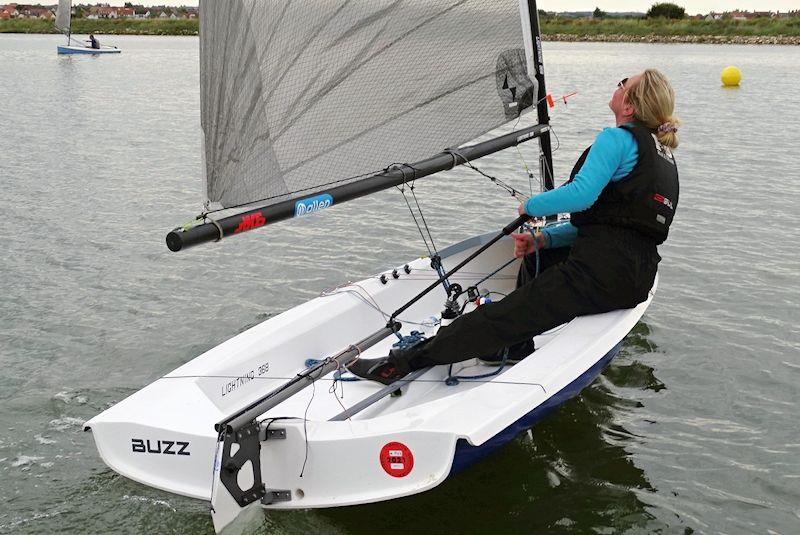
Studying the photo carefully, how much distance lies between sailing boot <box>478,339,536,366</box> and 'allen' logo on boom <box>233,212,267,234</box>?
1489 millimetres

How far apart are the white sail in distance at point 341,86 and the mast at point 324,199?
0.20m

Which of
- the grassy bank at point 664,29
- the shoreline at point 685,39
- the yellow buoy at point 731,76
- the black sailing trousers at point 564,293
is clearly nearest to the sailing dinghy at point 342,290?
the black sailing trousers at point 564,293

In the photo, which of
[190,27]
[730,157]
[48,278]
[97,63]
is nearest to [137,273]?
[48,278]

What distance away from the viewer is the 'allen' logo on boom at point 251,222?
10.5 ft

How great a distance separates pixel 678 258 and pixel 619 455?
11.1 ft

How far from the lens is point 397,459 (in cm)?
309

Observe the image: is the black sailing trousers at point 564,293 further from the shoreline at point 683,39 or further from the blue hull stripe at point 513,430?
the shoreline at point 683,39

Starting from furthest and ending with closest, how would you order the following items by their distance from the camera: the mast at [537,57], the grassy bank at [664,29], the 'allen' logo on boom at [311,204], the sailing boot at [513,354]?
the grassy bank at [664,29], the mast at [537,57], the sailing boot at [513,354], the 'allen' logo on boom at [311,204]

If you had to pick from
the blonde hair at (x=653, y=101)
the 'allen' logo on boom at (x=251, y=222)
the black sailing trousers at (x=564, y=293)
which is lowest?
the black sailing trousers at (x=564, y=293)

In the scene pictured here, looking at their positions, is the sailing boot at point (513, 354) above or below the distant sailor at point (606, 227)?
below

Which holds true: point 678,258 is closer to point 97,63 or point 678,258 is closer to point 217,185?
point 217,185

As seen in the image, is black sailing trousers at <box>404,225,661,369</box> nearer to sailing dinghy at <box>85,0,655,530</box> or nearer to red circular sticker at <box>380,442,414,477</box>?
sailing dinghy at <box>85,0,655,530</box>

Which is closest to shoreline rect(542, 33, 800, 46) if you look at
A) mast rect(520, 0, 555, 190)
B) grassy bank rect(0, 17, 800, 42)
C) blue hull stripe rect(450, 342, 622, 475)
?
grassy bank rect(0, 17, 800, 42)

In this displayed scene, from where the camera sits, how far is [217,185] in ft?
11.7
